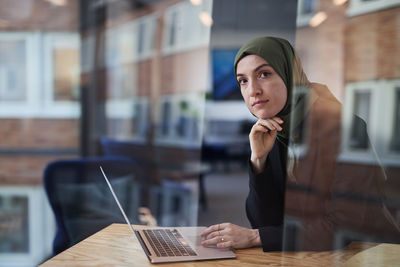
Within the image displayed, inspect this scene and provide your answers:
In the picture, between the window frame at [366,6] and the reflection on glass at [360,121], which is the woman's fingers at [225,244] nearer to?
the reflection on glass at [360,121]

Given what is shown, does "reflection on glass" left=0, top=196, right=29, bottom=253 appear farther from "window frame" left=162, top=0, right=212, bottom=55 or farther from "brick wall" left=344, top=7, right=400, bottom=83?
"brick wall" left=344, top=7, right=400, bottom=83

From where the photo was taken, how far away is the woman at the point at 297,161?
917 millimetres

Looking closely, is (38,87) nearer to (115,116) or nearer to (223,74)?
(115,116)

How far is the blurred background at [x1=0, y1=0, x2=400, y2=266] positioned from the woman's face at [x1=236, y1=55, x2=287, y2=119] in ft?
0.60

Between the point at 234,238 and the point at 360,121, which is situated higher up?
the point at 360,121

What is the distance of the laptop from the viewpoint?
93 cm

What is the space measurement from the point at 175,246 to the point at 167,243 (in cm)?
3

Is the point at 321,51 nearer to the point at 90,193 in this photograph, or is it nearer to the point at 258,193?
the point at 258,193

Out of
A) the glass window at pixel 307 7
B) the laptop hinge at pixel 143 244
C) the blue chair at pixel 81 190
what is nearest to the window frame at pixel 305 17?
the glass window at pixel 307 7

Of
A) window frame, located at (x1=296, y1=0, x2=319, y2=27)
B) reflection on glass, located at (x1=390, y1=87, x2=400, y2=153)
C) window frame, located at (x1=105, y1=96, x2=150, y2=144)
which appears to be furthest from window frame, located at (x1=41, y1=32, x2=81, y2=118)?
reflection on glass, located at (x1=390, y1=87, x2=400, y2=153)

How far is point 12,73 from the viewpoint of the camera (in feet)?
7.39

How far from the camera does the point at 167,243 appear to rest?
1002mm

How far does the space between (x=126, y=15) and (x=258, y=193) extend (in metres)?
1.79

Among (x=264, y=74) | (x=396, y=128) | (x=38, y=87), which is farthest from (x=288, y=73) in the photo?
(x=38, y=87)
